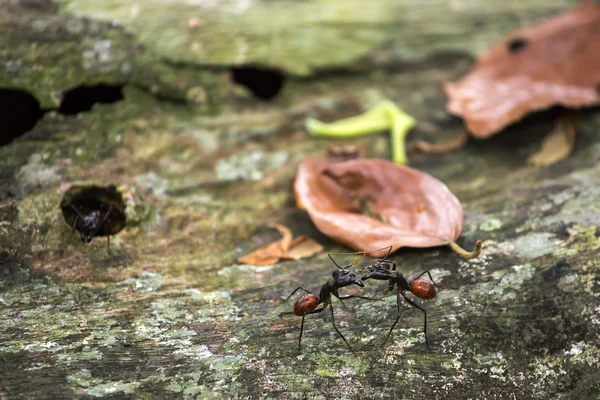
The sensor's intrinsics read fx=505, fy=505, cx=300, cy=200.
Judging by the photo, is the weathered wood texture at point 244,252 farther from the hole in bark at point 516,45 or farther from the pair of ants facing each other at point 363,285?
the hole in bark at point 516,45

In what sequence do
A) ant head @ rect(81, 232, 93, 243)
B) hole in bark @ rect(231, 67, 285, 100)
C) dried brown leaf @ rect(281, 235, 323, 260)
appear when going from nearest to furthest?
ant head @ rect(81, 232, 93, 243) → dried brown leaf @ rect(281, 235, 323, 260) → hole in bark @ rect(231, 67, 285, 100)

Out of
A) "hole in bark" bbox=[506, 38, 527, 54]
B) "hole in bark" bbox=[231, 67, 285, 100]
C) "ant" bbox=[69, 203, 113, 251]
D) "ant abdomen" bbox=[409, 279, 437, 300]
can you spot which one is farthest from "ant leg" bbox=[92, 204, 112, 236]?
"hole in bark" bbox=[506, 38, 527, 54]

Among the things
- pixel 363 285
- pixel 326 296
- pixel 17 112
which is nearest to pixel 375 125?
pixel 363 285

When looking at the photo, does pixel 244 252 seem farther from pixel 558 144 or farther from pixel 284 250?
pixel 558 144

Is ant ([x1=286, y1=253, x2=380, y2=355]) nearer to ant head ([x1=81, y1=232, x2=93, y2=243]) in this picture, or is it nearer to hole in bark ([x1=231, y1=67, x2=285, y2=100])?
ant head ([x1=81, y1=232, x2=93, y2=243])

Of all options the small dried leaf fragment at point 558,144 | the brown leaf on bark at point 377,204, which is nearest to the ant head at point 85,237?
the brown leaf on bark at point 377,204

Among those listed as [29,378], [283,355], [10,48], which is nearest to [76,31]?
[10,48]

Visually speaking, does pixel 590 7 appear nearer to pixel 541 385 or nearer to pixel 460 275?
pixel 460 275
